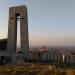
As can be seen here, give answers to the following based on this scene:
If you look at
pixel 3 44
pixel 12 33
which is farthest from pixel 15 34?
pixel 3 44

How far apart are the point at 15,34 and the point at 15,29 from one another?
860 millimetres

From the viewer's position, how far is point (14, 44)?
33906mm

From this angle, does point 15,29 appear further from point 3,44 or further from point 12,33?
point 3,44

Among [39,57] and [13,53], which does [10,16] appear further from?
[39,57]

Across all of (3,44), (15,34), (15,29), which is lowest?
(3,44)

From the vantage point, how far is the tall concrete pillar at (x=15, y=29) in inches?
1283

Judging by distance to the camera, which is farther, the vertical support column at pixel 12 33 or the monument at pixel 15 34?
the vertical support column at pixel 12 33

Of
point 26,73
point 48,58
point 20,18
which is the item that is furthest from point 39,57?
point 26,73

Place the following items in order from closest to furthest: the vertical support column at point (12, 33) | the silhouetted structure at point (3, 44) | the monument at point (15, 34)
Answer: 1. the monument at point (15, 34)
2. the vertical support column at point (12, 33)
3. the silhouetted structure at point (3, 44)

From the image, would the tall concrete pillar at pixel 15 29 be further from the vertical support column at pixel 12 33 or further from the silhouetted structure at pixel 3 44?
the silhouetted structure at pixel 3 44

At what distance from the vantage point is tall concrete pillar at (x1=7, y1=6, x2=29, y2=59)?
107 feet

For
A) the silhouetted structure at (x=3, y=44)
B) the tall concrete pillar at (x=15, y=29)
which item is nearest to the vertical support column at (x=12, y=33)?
the tall concrete pillar at (x=15, y=29)

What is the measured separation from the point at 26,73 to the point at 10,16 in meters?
17.6

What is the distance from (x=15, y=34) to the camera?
111 feet
